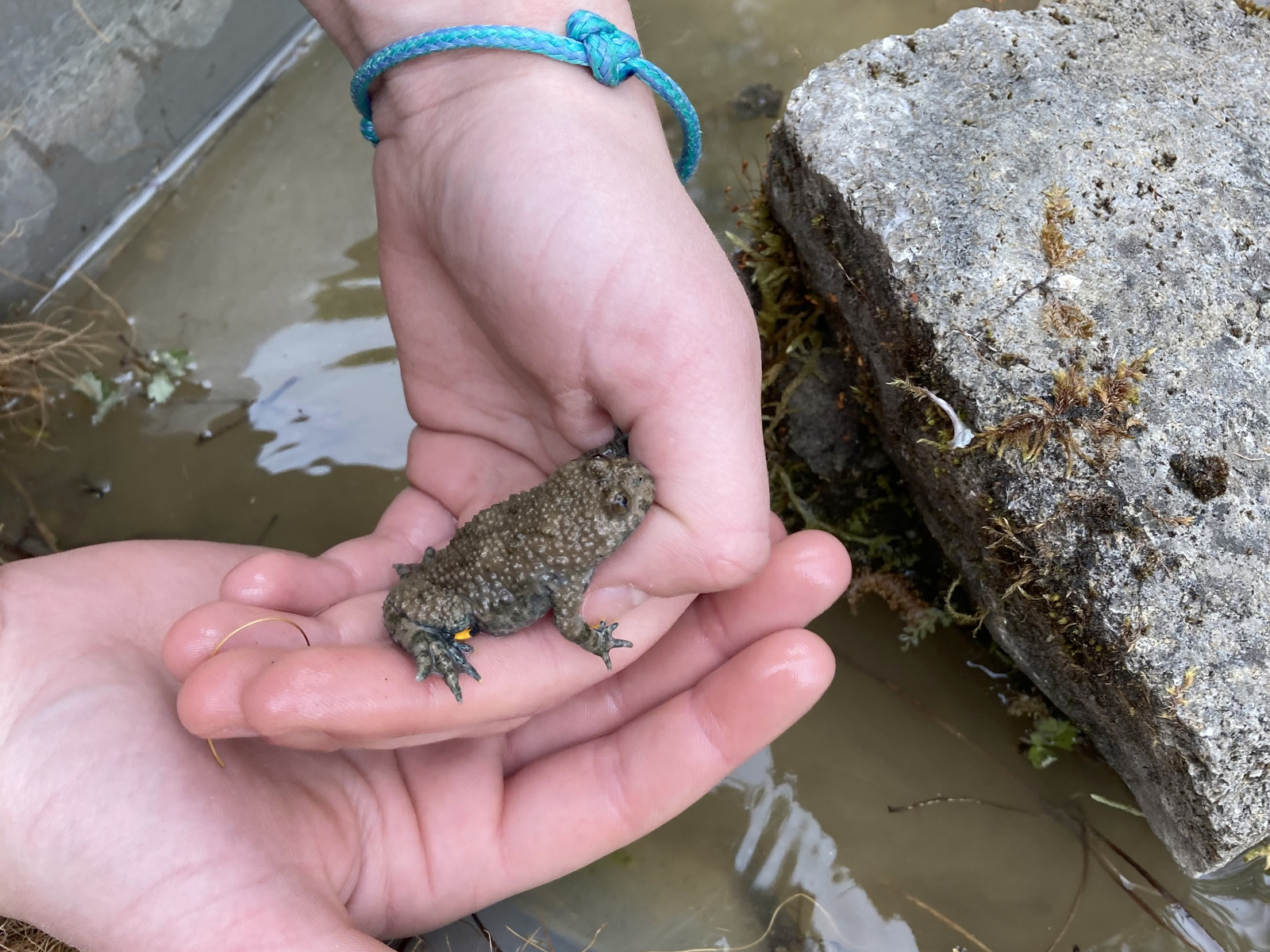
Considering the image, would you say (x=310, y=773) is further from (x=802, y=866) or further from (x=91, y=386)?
(x=91, y=386)

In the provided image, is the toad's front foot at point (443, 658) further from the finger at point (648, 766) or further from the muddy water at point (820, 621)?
the muddy water at point (820, 621)

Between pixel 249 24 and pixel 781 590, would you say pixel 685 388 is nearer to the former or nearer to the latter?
pixel 781 590

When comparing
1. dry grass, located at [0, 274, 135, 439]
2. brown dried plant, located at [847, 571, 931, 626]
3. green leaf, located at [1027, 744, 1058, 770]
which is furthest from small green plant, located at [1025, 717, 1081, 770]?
dry grass, located at [0, 274, 135, 439]

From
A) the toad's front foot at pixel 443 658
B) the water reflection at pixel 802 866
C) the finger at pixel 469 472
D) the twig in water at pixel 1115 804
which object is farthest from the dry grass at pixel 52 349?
the twig in water at pixel 1115 804

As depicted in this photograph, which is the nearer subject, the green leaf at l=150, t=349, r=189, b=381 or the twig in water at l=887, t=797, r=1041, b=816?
the twig in water at l=887, t=797, r=1041, b=816

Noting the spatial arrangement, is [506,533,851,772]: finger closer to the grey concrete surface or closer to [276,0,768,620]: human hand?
[276,0,768,620]: human hand

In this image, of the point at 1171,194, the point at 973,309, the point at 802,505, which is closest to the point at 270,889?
the point at 802,505
